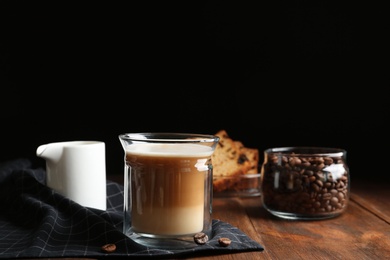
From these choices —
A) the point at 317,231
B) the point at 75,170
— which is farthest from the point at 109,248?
the point at 317,231

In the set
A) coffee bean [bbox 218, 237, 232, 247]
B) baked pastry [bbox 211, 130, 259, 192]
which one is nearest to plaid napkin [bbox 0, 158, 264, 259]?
coffee bean [bbox 218, 237, 232, 247]

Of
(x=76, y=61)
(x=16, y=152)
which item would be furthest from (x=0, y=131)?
(x=76, y=61)

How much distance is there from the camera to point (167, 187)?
1.20 meters

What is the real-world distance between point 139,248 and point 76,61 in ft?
4.39

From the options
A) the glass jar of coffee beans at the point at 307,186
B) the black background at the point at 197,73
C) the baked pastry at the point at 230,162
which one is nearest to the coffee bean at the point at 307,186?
the glass jar of coffee beans at the point at 307,186

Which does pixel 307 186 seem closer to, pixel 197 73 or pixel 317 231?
pixel 317 231

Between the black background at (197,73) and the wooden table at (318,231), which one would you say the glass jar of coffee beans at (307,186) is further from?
the black background at (197,73)

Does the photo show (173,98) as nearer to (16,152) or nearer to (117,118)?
(117,118)

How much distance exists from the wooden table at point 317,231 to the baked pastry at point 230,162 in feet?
0.20

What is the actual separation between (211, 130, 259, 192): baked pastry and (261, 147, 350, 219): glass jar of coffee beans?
0.32 meters

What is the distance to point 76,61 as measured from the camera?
7.71 ft

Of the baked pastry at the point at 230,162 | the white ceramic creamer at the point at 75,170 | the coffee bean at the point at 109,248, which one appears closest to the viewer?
the coffee bean at the point at 109,248

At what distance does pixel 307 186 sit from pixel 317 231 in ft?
0.45

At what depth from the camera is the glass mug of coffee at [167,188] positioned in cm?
120
